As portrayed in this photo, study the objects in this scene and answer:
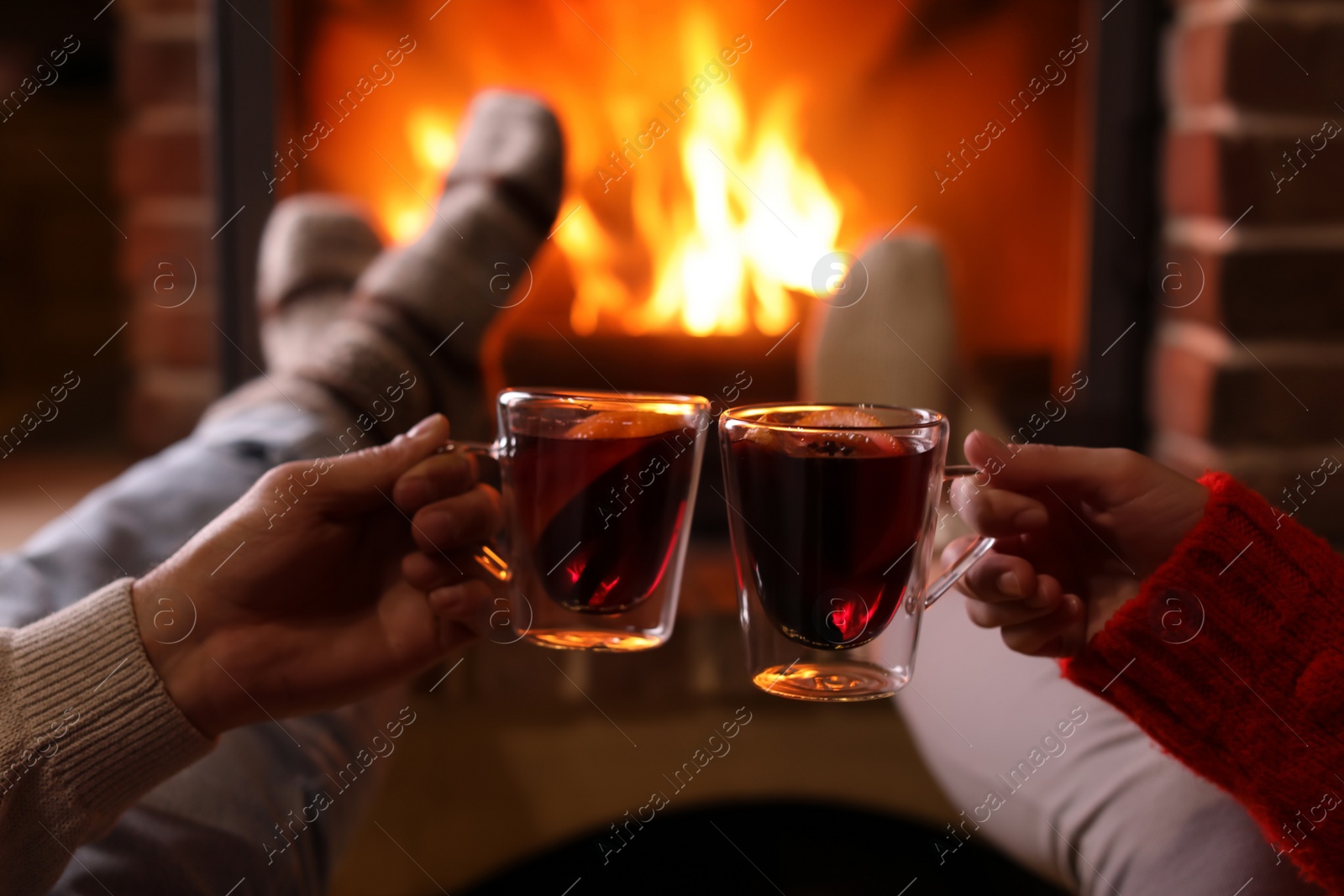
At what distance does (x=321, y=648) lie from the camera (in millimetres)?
592

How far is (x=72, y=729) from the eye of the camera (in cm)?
55

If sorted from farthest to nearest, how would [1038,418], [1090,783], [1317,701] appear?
[1038,418]
[1090,783]
[1317,701]

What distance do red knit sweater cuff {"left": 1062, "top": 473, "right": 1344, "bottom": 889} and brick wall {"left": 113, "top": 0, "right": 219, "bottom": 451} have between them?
3.78 feet

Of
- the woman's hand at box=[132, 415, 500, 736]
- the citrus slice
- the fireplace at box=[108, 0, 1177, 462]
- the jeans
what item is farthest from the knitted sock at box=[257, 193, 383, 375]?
the citrus slice

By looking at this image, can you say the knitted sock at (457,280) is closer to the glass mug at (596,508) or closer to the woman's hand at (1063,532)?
the glass mug at (596,508)

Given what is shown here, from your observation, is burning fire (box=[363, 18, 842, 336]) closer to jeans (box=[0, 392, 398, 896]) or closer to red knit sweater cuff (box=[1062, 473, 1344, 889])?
jeans (box=[0, 392, 398, 896])

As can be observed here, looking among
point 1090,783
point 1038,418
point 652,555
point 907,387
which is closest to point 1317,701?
point 1090,783

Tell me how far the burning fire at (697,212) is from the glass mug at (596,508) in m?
0.79

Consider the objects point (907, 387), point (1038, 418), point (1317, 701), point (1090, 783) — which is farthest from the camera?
point (1038, 418)

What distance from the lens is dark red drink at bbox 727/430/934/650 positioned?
0.48 m

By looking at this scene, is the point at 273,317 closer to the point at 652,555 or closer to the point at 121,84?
the point at 121,84

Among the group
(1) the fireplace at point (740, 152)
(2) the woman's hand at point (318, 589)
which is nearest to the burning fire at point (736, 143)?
(1) the fireplace at point (740, 152)

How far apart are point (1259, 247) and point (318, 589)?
103cm

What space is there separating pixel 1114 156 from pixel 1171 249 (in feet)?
0.41
